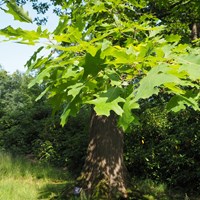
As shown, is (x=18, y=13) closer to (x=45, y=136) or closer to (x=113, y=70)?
(x=113, y=70)

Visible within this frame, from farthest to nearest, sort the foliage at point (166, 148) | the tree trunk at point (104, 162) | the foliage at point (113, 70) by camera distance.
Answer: the foliage at point (166, 148) → the tree trunk at point (104, 162) → the foliage at point (113, 70)

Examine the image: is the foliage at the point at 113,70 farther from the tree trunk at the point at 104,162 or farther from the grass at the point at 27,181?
the tree trunk at the point at 104,162

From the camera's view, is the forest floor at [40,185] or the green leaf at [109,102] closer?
the green leaf at [109,102]

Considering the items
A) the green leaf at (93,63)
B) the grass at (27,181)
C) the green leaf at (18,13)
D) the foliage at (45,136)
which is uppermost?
the foliage at (45,136)

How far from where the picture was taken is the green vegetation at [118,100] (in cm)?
141

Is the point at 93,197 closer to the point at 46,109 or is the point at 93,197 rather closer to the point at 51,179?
the point at 51,179

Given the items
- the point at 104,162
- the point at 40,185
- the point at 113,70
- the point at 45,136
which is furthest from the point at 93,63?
the point at 45,136

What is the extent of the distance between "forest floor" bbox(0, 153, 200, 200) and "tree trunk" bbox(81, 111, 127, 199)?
45 centimetres

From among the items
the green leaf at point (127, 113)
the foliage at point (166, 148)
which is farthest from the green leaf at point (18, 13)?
the foliage at point (166, 148)

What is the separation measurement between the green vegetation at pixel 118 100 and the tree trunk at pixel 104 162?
23 millimetres

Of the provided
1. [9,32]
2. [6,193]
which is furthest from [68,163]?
[9,32]

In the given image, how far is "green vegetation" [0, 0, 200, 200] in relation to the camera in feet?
4.62

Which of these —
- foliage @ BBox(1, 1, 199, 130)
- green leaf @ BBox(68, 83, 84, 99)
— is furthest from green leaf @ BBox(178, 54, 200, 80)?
green leaf @ BBox(68, 83, 84, 99)

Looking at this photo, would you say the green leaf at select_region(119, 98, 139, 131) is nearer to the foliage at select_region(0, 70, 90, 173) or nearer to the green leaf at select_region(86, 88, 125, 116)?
the green leaf at select_region(86, 88, 125, 116)
